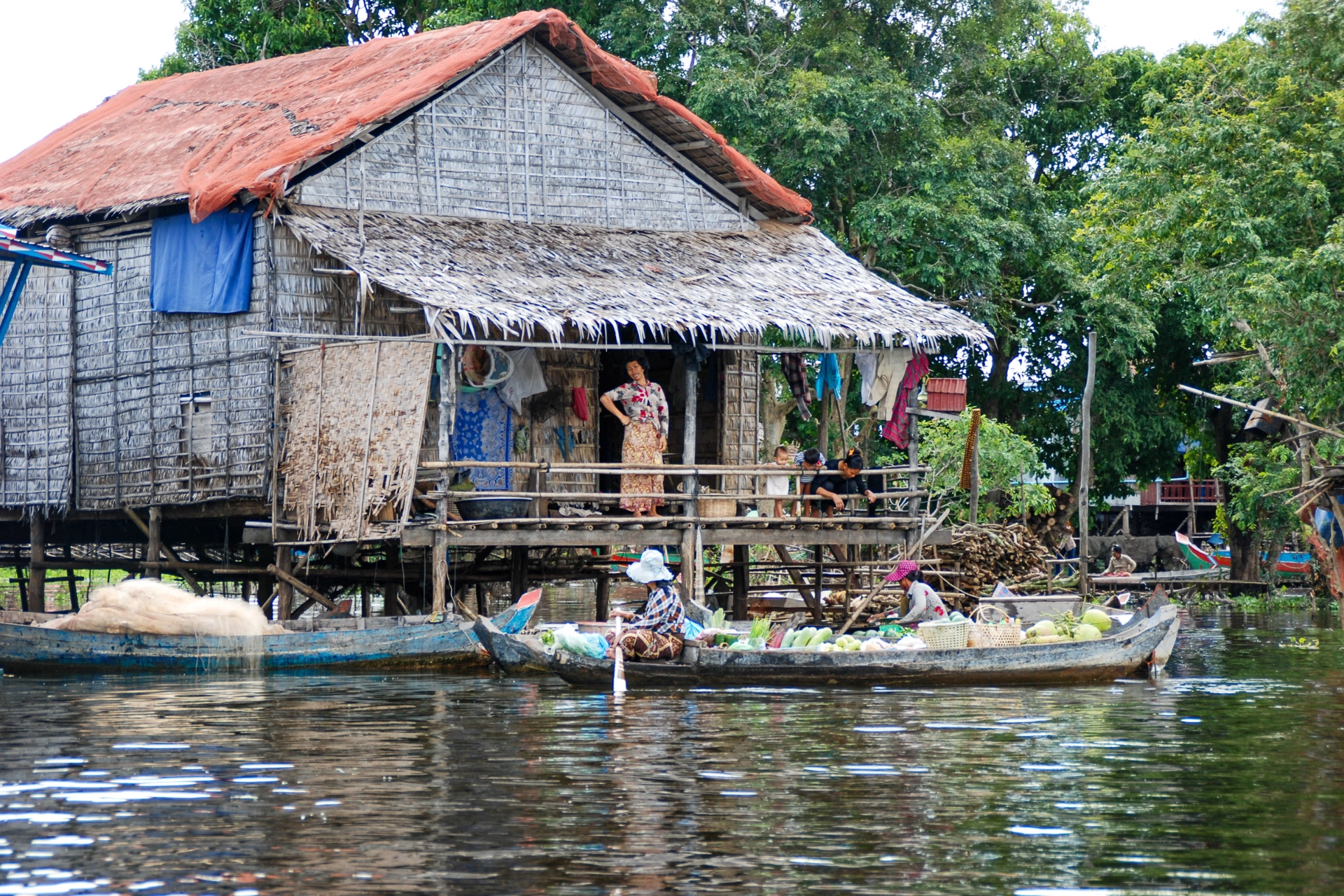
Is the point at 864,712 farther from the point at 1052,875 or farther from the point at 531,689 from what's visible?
the point at 1052,875

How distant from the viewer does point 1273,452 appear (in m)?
27.2

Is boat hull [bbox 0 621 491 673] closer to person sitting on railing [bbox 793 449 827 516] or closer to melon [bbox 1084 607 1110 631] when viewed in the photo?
person sitting on railing [bbox 793 449 827 516]

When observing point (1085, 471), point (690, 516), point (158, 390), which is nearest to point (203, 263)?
point (158, 390)

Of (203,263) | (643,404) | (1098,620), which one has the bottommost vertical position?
(1098,620)

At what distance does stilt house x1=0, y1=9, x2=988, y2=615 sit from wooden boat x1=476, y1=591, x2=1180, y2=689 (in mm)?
2213

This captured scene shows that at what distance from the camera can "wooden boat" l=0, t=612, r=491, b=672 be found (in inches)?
635

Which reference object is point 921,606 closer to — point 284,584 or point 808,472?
point 808,472

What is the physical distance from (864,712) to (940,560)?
862 cm

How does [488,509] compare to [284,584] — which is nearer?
[488,509]

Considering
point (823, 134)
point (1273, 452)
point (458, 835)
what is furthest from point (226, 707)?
point (1273, 452)

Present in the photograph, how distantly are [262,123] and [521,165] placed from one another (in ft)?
9.68

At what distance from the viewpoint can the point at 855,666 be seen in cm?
1448

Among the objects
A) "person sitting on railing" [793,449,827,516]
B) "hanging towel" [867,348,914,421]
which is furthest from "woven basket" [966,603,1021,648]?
"hanging towel" [867,348,914,421]

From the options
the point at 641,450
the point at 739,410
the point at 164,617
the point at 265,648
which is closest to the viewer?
the point at 265,648
